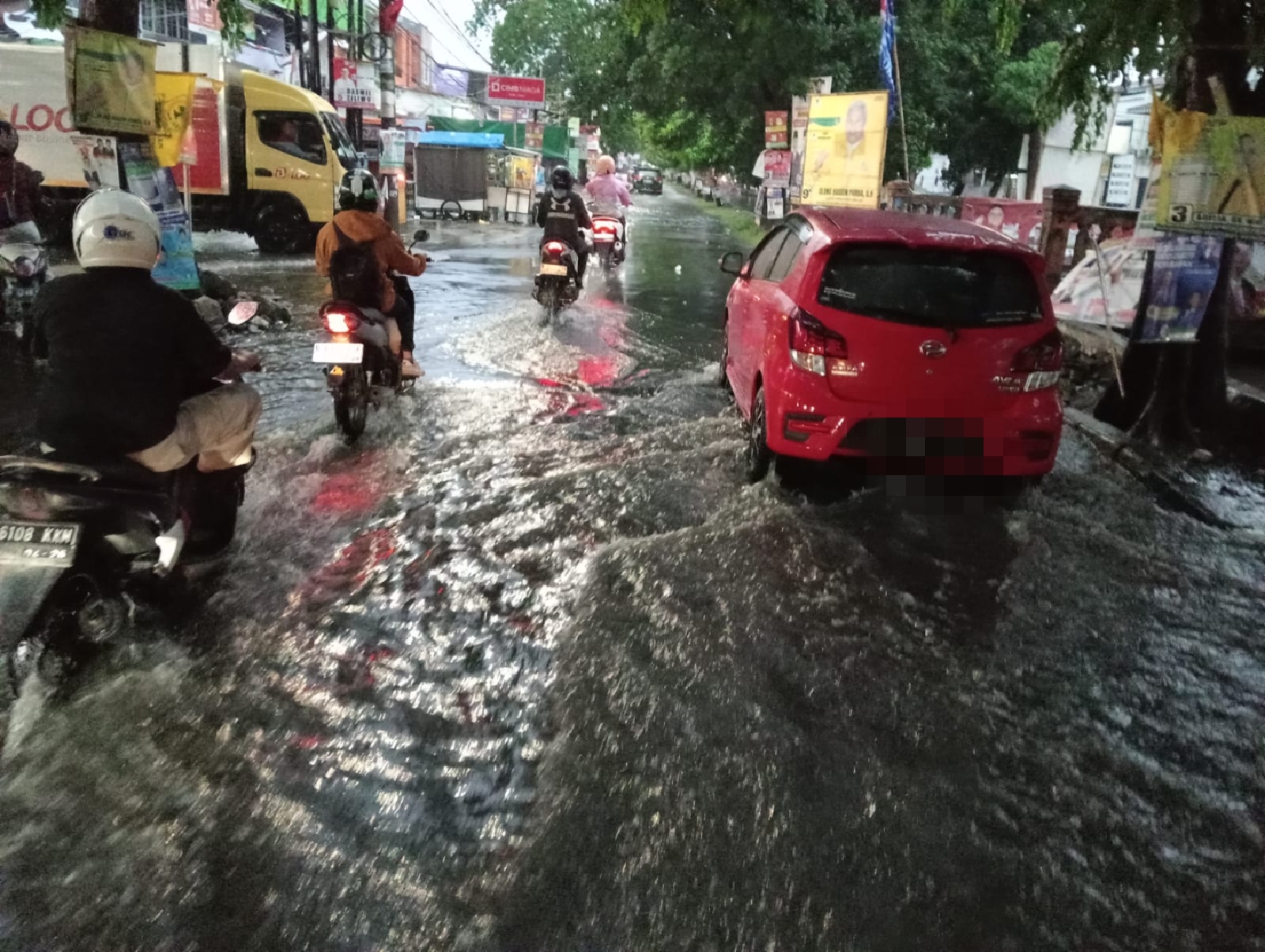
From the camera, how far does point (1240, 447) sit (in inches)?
312

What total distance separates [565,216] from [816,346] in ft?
26.8

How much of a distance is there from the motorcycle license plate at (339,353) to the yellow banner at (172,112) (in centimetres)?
423

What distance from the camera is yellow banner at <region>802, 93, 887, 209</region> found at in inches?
619

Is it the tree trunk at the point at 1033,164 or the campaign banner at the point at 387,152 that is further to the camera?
the tree trunk at the point at 1033,164

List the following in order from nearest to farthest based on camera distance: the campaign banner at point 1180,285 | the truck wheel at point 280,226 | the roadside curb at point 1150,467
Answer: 1. the roadside curb at point 1150,467
2. the campaign banner at point 1180,285
3. the truck wheel at point 280,226

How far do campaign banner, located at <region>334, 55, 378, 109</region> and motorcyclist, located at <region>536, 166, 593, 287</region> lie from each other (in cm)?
954

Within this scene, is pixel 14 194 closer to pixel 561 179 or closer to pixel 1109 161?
pixel 561 179

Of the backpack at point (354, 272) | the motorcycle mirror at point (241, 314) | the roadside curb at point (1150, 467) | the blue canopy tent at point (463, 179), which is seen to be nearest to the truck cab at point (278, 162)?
the blue canopy tent at point (463, 179)

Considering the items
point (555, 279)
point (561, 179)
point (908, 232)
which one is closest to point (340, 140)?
point (561, 179)

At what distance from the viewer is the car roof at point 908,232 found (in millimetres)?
5773

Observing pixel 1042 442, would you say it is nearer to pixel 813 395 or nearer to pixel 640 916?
pixel 813 395

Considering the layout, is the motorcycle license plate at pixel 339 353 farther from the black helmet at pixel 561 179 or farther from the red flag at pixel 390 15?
the red flag at pixel 390 15

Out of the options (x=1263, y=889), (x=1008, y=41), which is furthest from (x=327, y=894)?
(x=1008, y=41)

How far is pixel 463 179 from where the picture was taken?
31109 millimetres
